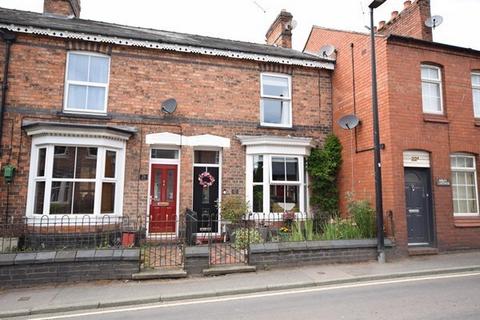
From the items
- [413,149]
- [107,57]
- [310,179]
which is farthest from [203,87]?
[413,149]

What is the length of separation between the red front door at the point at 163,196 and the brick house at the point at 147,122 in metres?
0.03

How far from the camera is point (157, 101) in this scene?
1105cm

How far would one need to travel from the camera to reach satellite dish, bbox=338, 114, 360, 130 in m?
11.0

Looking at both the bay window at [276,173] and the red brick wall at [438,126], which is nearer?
the red brick wall at [438,126]

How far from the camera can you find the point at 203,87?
11.5 metres

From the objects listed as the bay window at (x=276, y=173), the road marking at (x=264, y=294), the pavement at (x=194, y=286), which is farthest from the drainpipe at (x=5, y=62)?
the bay window at (x=276, y=173)

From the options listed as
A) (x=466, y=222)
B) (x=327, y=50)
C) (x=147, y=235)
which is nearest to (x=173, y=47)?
(x=327, y=50)

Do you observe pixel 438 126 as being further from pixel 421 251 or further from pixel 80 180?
pixel 80 180

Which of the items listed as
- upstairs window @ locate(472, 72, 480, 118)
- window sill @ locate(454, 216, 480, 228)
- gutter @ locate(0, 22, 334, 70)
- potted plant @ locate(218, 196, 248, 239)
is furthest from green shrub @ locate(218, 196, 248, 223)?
upstairs window @ locate(472, 72, 480, 118)

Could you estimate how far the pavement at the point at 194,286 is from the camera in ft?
19.7

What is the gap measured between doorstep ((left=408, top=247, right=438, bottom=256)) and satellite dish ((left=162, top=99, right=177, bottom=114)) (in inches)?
323

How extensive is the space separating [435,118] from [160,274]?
30.6 feet

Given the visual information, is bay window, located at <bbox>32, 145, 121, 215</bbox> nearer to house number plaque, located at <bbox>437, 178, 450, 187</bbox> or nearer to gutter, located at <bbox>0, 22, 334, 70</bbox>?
gutter, located at <bbox>0, 22, 334, 70</bbox>

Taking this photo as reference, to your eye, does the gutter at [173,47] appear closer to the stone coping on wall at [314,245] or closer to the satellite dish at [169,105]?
the satellite dish at [169,105]
